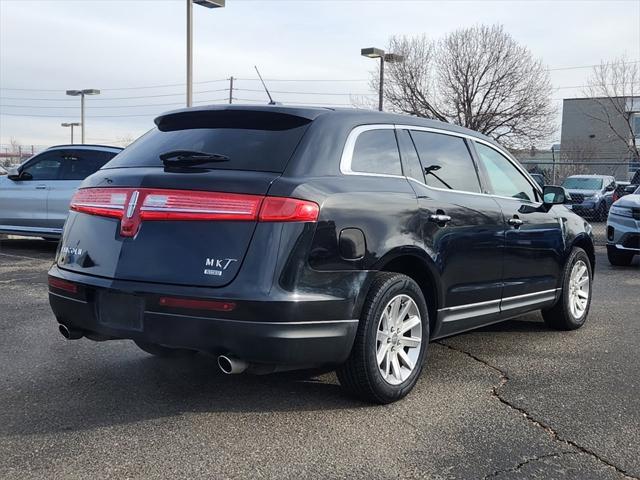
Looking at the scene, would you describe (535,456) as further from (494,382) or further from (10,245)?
(10,245)

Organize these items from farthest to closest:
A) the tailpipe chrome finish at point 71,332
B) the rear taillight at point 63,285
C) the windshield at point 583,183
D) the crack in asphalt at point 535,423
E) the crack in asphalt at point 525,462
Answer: the windshield at point 583,183, the tailpipe chrome finish at point 71,332, the rear taillight at point 63,285, the crack in asphalt at point 535,423, the crack in asphalt at point 525,462

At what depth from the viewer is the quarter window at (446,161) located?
463cm

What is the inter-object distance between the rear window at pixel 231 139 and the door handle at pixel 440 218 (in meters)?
1.03

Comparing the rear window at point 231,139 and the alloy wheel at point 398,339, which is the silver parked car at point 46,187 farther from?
the alloy wheel at point 398,339

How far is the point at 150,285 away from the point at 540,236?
3.41m

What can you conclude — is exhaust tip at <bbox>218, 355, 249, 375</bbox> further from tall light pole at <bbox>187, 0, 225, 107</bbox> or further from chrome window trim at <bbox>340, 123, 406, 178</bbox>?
tall light pole at <bbox>187, 0, 225, 107</bbox>

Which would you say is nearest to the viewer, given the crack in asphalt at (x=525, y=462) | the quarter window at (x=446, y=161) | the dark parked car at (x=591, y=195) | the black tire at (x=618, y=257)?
the crack in asphalt at (x=525, y=462)

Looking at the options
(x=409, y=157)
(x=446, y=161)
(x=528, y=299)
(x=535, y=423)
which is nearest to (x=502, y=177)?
(x=446, y=161)

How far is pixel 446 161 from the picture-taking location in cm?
483

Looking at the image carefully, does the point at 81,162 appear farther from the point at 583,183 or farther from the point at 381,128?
the point at 583,183

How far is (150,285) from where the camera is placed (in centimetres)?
361

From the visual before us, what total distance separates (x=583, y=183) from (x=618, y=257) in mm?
12695

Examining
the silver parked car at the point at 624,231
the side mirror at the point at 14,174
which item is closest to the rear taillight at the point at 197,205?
the side mirror at the point at 14,174

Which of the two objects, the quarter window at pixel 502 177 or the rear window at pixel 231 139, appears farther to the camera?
the quarter window at pixel 502 177
